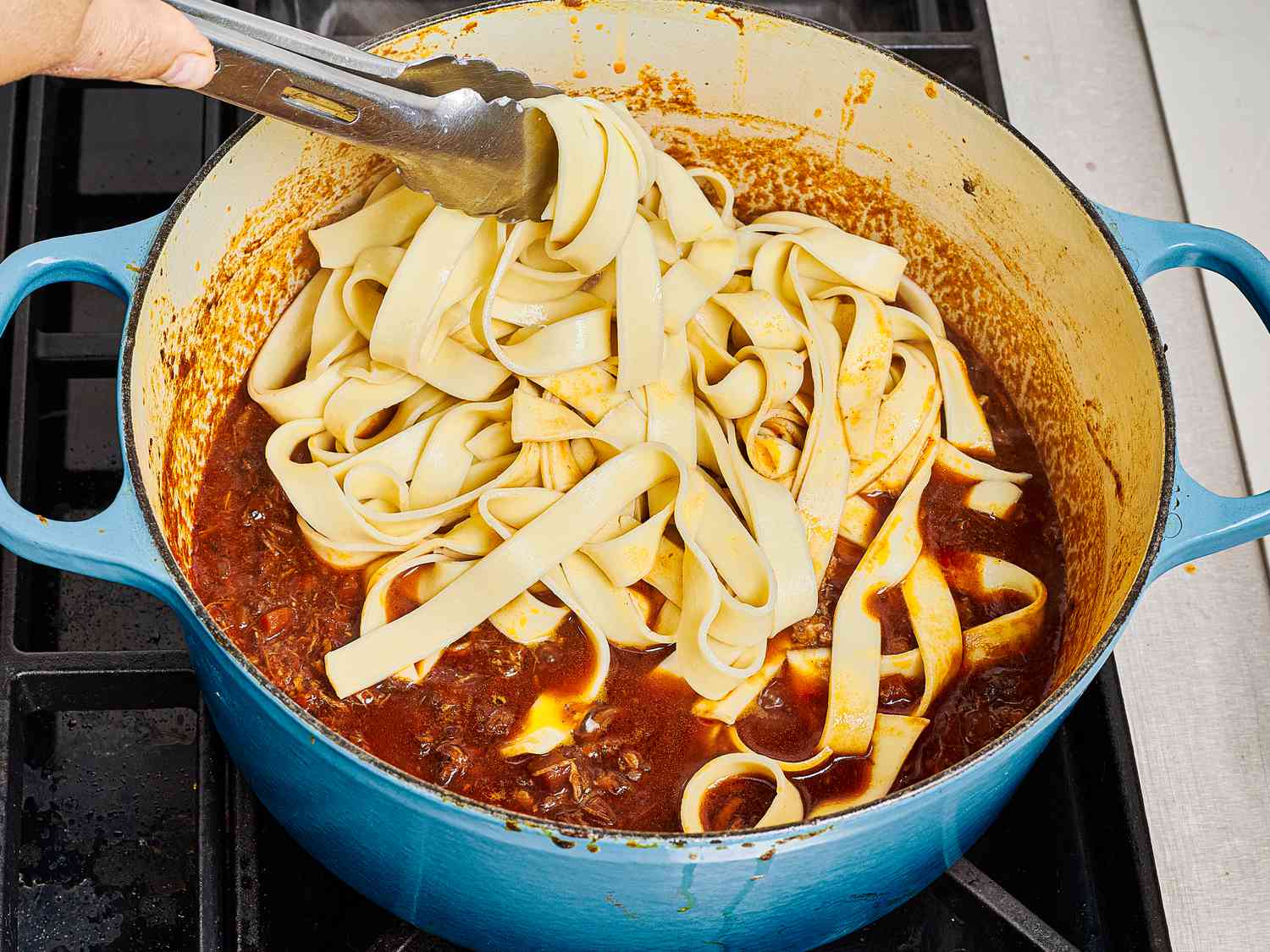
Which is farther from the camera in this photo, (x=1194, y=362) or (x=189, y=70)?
(x=1194, y=362)

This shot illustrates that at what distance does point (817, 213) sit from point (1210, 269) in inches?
30.5

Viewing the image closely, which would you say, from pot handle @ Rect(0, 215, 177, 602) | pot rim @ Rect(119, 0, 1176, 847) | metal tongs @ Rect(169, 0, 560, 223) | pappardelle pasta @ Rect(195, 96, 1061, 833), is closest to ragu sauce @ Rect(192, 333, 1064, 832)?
pappardelle pasta @ Rect(195, 96, 1061, 833)

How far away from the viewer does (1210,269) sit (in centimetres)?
189

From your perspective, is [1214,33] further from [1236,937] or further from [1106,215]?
[1236,937]

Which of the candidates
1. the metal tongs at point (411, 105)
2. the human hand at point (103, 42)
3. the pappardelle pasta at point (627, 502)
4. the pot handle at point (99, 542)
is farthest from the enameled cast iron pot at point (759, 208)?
the human hand at point (103, 42)

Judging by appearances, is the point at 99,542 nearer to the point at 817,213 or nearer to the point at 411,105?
the point at 411,105

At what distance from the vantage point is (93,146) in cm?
260

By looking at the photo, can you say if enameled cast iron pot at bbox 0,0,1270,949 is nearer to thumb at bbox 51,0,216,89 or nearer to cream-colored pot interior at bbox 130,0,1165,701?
cream-colored pot interior at bbox 130,0,1165,701

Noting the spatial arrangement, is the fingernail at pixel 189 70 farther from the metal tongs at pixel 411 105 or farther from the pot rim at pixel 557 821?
the pot rim at pixel 557 821

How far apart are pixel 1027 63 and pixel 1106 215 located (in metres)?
0.98

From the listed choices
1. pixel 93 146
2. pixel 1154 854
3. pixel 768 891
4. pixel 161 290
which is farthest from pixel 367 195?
pixel 1154 854

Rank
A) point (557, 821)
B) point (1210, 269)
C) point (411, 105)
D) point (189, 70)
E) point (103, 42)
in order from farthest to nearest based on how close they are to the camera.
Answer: point (1210, 269), point (411, 105), point (557, 821), point (189, 70), point (103, 42)

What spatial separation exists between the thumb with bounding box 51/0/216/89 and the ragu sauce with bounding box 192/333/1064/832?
2.57ft

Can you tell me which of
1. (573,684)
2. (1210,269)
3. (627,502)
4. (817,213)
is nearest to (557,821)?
(573,684)
